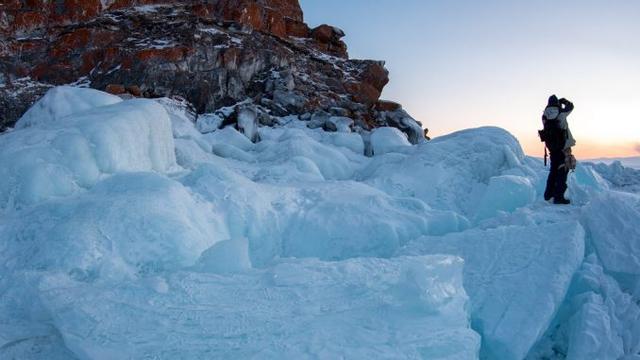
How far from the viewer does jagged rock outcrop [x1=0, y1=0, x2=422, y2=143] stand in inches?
822

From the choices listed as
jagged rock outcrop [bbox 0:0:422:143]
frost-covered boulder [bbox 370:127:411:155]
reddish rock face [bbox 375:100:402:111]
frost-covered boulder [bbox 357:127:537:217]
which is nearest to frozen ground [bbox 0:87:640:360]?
frost-covered boulder [bbox 357:127:537:217]

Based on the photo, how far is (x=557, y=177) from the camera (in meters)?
6.25

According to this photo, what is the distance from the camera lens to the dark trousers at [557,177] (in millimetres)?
6141

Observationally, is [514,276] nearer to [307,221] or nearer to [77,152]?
[307,221]

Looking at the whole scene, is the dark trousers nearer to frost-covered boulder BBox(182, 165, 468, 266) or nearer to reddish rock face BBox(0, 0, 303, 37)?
frost-covered boulder BBox(182, 165, 468, 266)

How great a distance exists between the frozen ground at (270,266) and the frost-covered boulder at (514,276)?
1 centimetres

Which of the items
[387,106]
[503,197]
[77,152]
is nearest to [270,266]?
[77,152]

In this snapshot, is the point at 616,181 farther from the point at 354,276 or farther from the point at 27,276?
the point at 27,276

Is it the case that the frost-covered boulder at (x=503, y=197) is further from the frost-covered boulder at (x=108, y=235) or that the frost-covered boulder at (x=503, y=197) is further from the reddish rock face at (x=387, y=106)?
the reddish rock face at (x=387, y=106)

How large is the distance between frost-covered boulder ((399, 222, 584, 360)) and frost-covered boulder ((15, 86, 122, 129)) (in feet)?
20.4

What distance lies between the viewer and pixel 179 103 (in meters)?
19.2

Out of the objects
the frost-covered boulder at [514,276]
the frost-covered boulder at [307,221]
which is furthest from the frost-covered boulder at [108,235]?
the frost-covered boulder at [514,276]

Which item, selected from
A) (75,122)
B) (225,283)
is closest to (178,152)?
(75,122)

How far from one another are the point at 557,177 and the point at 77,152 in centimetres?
558
